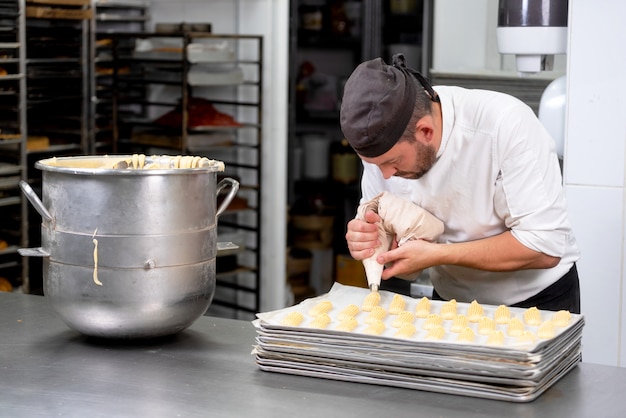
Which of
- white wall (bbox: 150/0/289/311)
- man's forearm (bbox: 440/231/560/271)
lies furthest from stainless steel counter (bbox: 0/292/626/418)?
white wall (bbox: 150/0/289/311)

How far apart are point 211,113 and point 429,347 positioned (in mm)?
3383

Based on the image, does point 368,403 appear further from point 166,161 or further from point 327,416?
point 166,161

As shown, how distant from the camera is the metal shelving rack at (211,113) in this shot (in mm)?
4863

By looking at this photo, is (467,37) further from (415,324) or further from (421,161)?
(415,324)

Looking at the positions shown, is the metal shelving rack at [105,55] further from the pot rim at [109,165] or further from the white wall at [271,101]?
the pot rim at [109,165]

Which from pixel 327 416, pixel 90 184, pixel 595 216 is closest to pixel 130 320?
pixel 90 184

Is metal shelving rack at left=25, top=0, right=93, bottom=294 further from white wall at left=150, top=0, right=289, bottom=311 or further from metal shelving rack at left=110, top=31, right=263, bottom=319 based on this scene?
white wall at left=150, top=0, right=289, bottom=311

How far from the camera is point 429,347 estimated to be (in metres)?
1.71

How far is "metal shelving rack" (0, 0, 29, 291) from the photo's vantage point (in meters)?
4.38

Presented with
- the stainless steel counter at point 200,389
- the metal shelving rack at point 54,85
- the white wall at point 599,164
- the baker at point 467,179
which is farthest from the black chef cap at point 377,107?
the metal shelving rack at point 54,85

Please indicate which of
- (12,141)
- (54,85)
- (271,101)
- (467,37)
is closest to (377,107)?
(467,37)

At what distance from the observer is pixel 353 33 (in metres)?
5.85

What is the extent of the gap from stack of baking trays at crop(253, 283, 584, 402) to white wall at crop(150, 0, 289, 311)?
126 inches

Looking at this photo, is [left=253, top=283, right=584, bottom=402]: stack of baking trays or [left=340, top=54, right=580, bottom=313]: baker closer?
[left=253, top=283, right=584, bottom=402]: stack of baking trays
